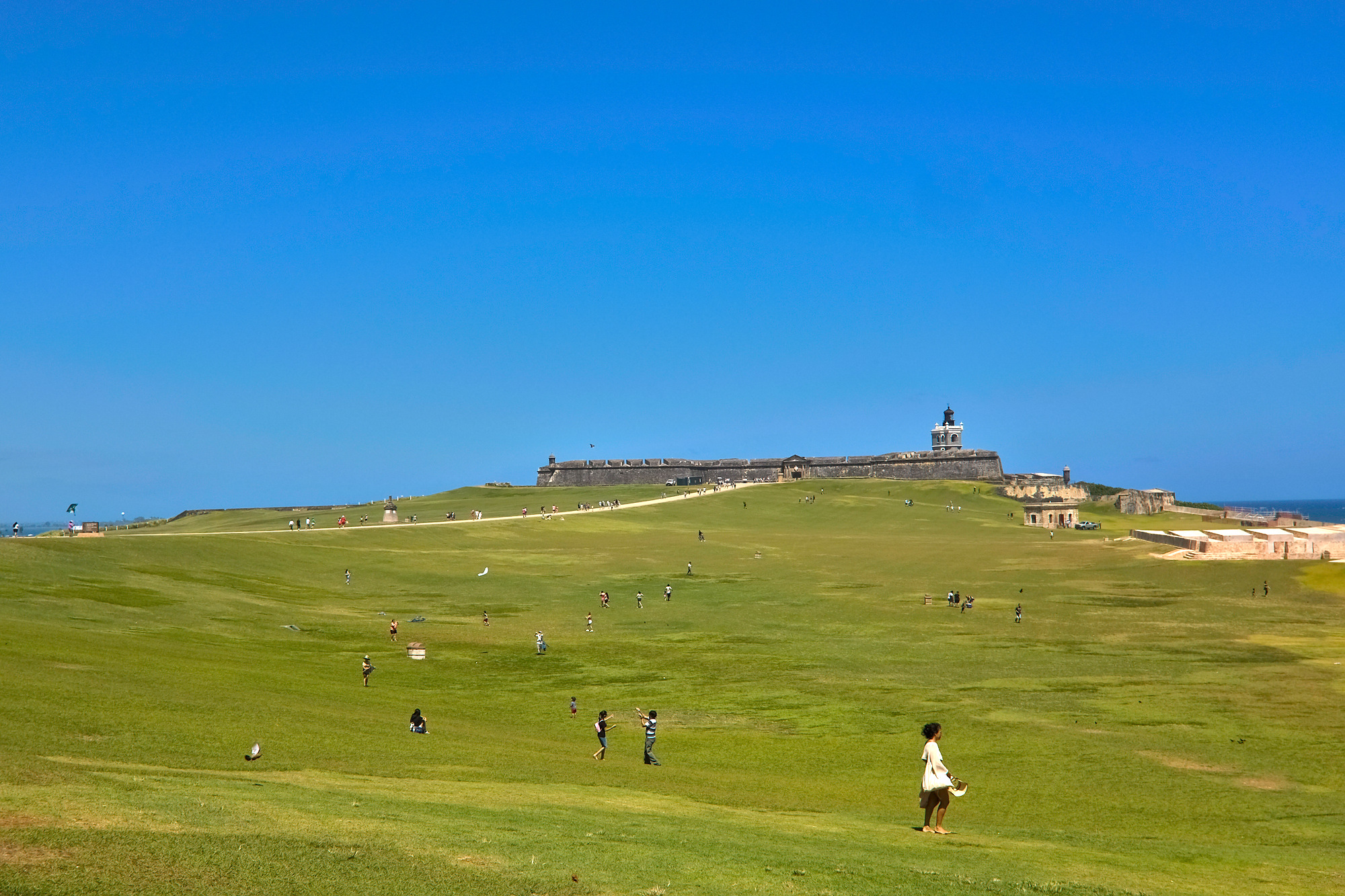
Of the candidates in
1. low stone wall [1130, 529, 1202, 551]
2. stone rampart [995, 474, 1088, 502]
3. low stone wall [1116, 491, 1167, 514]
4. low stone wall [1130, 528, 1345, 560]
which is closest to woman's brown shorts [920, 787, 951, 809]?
low stone wall [1130, 528, 1345, 560]

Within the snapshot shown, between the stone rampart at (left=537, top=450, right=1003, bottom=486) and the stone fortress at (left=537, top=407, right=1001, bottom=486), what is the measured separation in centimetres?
9

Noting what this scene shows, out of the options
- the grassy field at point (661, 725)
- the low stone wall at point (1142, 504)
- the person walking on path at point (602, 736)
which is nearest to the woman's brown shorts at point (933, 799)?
the grassy field at point (661, 725)

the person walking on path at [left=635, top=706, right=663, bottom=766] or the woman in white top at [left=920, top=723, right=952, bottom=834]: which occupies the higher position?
the woman in white top at [left=920, top=723, right=952, bottom=834]

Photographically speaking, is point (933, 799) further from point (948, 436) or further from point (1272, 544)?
point (948, 436)

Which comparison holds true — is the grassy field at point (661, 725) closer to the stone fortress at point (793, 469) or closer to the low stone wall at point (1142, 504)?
the low stone wall at point (1142, 504)

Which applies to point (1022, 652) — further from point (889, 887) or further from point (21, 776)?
point (21, 776)

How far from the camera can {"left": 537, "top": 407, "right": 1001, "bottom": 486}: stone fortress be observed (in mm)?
145250

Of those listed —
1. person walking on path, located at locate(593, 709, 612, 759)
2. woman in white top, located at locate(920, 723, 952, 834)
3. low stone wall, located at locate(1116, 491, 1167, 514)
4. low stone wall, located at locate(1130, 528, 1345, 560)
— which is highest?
low stone wall, located at locate(1116, 491, 1167, 514)

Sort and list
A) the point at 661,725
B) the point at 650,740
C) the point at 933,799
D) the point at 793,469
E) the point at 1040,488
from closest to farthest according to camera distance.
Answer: the point at 933,799
the point at 650,740
the point at 661,725
the point at 1040,488
the point at 793,469

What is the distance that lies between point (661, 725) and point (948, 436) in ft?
409

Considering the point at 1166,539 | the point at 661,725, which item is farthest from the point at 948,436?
the point at 661,725

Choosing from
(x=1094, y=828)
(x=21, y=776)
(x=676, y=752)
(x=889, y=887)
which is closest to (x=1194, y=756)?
(x=1094, y=828)

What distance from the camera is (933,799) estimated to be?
675 inches

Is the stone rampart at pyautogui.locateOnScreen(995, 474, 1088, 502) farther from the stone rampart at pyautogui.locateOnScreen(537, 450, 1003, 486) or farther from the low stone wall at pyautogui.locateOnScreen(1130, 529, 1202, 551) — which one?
the low stone wall at pyautogui.locateOnScreen(1130, 529, 1202, 551)
